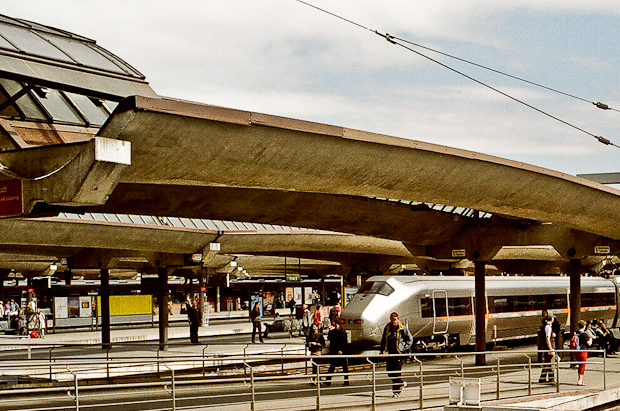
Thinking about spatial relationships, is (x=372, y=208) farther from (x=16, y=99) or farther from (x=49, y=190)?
(x=49, y=190)

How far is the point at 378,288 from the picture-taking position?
31891 millimetres

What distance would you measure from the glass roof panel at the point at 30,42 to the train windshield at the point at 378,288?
18278mm

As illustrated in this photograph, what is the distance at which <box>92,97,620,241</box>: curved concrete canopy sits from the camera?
12.5 metres

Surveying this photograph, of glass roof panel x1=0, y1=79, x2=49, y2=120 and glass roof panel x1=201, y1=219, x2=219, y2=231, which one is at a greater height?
glass roof panel x1=0, y1=79, x2=49, y2=120

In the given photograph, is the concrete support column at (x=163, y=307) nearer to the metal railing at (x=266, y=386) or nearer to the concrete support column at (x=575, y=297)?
the metal railing at (x=266, y=386)

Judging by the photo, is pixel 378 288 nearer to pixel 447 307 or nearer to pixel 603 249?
pixel 447 307

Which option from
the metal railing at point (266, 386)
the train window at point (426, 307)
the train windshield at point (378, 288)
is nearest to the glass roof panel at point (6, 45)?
the metal railing at point (266, 386)

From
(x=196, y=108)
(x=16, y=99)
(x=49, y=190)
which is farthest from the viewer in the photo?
(x=16, y=99)

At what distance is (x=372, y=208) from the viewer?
2606 cm

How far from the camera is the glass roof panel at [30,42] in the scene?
14734 mm

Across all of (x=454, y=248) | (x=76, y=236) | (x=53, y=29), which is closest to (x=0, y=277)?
(x=76, y=236)

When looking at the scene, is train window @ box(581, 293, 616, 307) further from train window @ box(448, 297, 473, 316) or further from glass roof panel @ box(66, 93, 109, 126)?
glass roof panel @ box(66, 93, 109, 126)

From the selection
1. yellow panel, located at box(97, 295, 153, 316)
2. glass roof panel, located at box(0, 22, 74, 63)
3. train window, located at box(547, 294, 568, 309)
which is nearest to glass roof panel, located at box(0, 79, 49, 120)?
glass roof panel, located at box(0, 22, 74, 63)

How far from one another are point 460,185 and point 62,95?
904cm
